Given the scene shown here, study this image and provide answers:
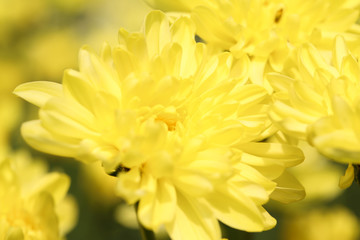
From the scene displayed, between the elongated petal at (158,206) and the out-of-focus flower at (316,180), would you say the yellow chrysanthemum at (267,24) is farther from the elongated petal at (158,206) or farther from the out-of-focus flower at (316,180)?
the out-of-focus flower at (316,180)

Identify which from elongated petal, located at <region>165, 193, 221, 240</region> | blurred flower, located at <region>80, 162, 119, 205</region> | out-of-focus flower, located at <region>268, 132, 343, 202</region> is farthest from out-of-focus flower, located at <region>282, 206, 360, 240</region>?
elongated petal, located at <region>165, 193, 221, 240</region>

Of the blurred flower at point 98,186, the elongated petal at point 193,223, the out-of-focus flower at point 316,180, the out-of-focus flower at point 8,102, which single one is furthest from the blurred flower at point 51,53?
the elongated petal at point 193,223

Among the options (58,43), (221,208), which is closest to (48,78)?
(58,43)

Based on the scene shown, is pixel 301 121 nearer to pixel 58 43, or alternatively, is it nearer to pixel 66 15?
pixel 58 43

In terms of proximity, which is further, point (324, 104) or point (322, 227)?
point (322, 227)

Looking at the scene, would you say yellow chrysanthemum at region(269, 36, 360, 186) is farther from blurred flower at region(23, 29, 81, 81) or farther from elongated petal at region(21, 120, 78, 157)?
blurred flower at region(23, 29, 81, 81)

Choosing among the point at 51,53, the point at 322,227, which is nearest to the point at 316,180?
the point at 322,227

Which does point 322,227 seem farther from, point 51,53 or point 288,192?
point 51,53
